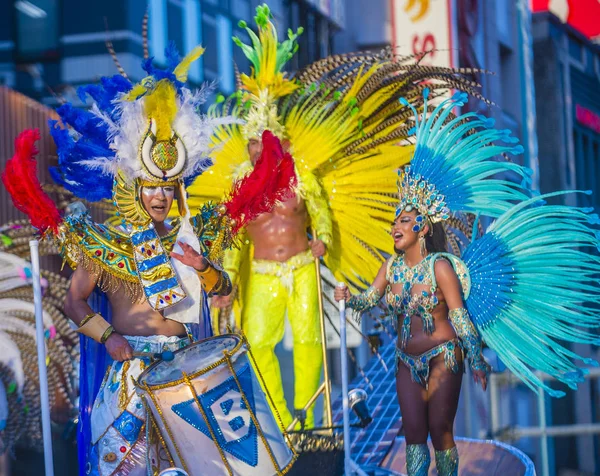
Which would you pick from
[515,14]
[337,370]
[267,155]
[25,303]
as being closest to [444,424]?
[267,155]

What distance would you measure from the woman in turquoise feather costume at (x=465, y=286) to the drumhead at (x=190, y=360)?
1.14 m

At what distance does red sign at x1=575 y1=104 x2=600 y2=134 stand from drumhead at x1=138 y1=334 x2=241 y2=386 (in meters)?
20.7

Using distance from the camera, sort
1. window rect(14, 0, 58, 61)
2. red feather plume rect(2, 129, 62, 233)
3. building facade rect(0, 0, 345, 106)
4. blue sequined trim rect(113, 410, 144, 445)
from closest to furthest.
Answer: blue sequined trim rect(113, 410, 144, 445) < red feather plume rect(2, 129, 62, 233) < building facade rect(0, 0, 345, 106) < window rect(14, 0, 58, 61)

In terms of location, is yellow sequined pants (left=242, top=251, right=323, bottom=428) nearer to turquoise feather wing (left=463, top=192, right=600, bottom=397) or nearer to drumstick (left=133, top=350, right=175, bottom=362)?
turquoise feather wing (left=463, top=192, right=600, bottom=397)

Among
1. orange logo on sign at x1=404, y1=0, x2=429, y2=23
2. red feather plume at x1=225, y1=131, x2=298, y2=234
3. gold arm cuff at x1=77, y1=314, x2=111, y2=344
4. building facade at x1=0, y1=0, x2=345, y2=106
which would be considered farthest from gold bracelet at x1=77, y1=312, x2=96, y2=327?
orange logo on sign at x1=404, y1=0, x2=429, y2=23

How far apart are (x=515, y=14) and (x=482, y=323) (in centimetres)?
1454

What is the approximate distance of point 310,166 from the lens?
264 inches

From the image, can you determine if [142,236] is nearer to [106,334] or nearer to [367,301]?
[106,334]

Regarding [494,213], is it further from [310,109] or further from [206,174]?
[206,174]

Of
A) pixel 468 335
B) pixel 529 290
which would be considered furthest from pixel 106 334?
pixel 529 290

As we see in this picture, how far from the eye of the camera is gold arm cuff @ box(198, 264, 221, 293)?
4633mm

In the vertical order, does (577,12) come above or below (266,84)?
above

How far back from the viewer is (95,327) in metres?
4.44

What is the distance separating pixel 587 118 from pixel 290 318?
19.3 m
